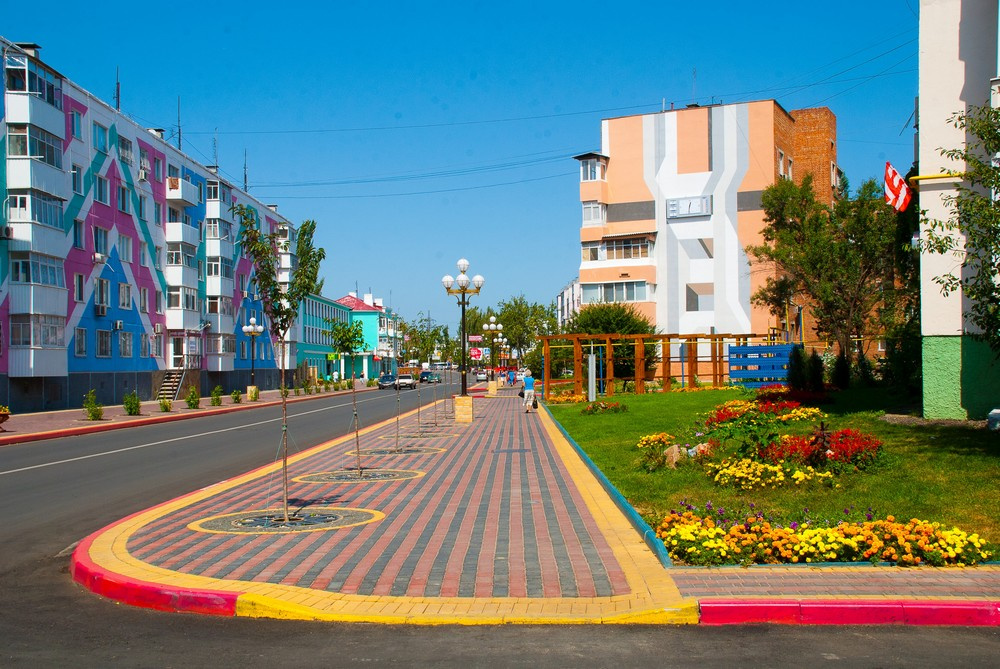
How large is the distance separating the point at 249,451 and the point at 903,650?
17002mm

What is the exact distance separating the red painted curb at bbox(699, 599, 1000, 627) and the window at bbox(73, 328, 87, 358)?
4252 cm

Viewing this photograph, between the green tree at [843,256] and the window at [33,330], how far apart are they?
3216 cm

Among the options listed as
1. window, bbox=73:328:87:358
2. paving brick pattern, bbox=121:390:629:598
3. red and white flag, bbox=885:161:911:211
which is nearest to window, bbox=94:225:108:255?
window, bbox=73:328:87:358

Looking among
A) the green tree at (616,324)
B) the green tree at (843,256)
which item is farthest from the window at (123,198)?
the green tree at (843,256)

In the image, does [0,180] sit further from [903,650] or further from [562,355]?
[903,650]

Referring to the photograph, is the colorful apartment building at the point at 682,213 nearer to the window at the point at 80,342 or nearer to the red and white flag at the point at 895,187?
the window at the point at 80,342

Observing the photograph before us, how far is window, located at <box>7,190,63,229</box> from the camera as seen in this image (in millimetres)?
37856

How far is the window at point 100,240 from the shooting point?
4531 cm

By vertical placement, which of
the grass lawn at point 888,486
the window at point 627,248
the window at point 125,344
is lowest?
the grass lawn at point 888,486

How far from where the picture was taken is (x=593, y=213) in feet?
205

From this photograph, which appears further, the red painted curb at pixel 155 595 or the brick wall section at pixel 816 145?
the brick wall section at pixel 816 145

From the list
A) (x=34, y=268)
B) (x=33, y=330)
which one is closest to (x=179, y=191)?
(x=34, y=268)

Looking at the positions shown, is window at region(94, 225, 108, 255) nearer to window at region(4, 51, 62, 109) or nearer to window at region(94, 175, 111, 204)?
window at region(94, 175, 111, 204)

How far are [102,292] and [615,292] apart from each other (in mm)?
32675
